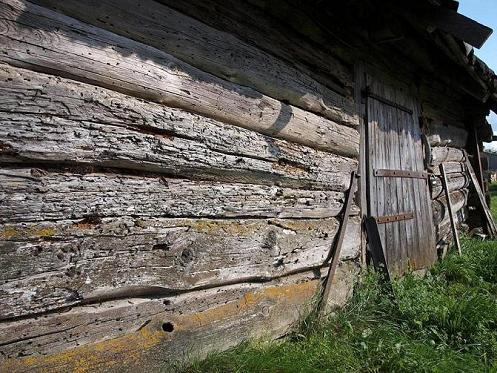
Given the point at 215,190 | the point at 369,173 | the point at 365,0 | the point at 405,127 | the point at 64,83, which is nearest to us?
the point at 64,83

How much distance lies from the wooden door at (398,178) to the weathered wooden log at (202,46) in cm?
99

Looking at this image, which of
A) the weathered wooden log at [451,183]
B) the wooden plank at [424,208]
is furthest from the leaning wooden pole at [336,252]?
the weathered wooden log at [451,183]

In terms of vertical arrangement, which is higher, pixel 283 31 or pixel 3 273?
pixel 283 31

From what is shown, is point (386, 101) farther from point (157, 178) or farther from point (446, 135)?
point (157, 178)

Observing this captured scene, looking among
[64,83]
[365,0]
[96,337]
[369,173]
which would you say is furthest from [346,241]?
[64,83]

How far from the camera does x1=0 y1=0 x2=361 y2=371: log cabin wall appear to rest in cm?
145

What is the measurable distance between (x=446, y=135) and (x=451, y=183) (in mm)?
746

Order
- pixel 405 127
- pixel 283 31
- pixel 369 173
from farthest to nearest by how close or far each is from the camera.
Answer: pixel 405 127 → pixel 369 173 → pixel 283 31

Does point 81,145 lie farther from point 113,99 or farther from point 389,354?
point 389,354

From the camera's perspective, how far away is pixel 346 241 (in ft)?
10.1

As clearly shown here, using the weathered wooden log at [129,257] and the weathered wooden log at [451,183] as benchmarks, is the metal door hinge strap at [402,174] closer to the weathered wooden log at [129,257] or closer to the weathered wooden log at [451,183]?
the weathered wooden log at [451,183]

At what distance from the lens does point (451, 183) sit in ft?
18.7

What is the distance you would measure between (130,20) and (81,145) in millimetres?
671

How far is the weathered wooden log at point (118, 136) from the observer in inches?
56.5
